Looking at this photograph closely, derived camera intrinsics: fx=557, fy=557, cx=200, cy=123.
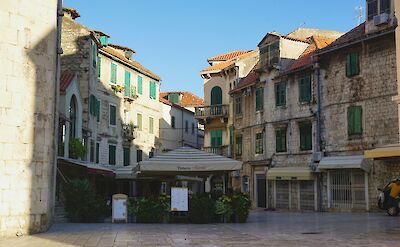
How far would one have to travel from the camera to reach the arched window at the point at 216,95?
154 feet

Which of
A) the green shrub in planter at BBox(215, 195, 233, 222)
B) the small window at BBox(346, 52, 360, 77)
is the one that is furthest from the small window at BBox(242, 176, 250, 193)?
the green shrub in planter at BBox(215, 195, 233, 222)

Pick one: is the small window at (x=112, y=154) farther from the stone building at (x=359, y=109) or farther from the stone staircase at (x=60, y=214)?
the stone staircase at (x=60, y=214)

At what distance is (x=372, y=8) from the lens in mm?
29656

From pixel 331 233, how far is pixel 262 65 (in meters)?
22.8

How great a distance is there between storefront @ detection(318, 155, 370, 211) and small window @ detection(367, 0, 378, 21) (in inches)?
294

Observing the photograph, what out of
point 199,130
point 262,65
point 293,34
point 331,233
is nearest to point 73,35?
point 262,65

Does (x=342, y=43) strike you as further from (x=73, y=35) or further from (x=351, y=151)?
(x=73, y=35)

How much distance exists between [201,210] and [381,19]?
14.8 m

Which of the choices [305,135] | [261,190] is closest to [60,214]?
[305,135]

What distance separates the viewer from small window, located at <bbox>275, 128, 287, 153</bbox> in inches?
1395

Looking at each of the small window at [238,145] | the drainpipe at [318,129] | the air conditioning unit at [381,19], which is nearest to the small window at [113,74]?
the small window at [238,145]

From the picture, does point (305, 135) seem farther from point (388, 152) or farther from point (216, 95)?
point (216, 95)

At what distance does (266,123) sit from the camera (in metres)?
37.2

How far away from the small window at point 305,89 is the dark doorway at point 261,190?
6740 millimetres
